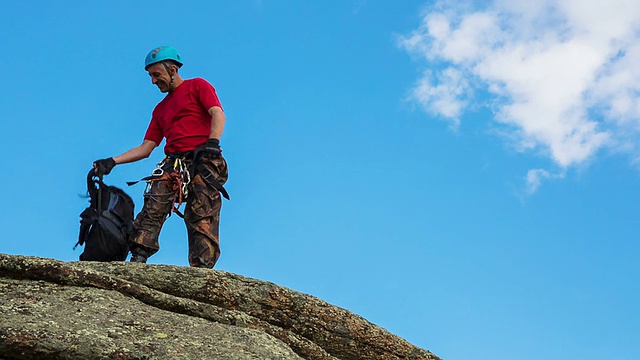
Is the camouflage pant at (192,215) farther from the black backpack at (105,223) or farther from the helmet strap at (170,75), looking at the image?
the helmet strap at (170,75)

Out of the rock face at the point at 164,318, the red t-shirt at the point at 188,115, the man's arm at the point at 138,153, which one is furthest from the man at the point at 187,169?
the rock face at the point at 164,318

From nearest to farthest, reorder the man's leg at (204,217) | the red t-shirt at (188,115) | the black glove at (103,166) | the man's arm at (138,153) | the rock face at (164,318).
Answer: the rock face at (164,318), the man's leg at (204,217), the red t-shirt at (188,115), the black glove at (103,166), the man's arm at (138,153)

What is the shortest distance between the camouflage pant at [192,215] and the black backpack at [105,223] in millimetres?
166

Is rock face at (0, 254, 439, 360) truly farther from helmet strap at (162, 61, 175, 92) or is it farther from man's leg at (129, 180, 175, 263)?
helmet strap at (162, 61, 175, 92)

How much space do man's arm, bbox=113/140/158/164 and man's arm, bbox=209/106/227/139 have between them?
54.7 inches

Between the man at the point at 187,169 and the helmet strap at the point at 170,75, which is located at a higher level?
the helmet strap at the point at 170,75

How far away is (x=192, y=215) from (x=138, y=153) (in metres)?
1.64

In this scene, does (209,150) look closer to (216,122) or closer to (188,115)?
(216,122)

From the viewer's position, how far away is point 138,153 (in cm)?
1223

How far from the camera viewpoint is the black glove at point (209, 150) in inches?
439

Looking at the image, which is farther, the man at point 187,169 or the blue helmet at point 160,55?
the blue helmet at point 160,55

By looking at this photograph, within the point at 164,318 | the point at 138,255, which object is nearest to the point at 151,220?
the point at 138,255

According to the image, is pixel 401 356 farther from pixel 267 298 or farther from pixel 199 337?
pixel 199 337

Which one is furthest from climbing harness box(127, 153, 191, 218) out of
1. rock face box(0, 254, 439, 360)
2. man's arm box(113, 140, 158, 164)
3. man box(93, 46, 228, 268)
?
rock face box(0, 254, 439, 360)
